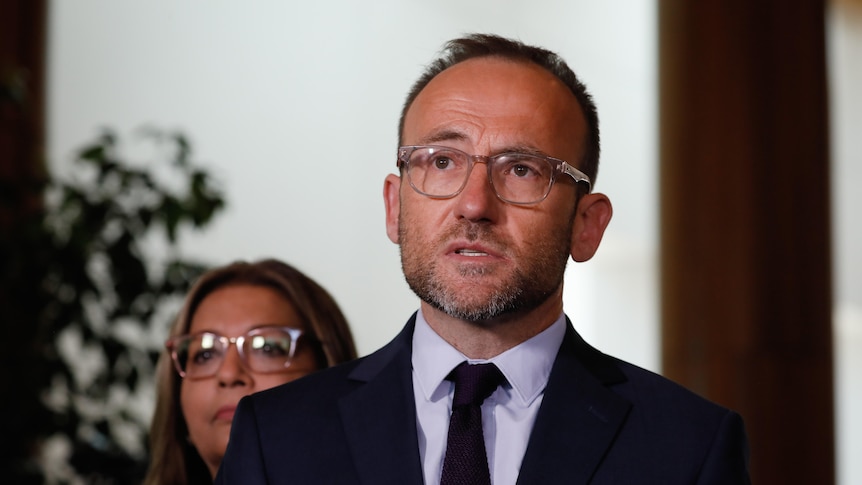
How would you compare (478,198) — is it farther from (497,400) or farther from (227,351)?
(227,351)

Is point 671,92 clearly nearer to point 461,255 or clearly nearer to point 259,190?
point 259,190

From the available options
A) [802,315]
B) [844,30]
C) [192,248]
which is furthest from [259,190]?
[844,30]

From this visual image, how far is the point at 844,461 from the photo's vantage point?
483cm

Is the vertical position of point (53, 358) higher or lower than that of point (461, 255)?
lower

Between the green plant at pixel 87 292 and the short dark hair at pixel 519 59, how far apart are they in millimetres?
1637

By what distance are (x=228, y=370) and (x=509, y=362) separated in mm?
756

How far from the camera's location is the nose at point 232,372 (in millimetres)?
2121

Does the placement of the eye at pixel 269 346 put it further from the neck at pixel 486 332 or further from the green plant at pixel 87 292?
the green plant at pixel 87 292

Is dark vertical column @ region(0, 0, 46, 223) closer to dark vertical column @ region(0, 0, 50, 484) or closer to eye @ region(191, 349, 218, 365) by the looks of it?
dark vertical column @ region(0, 0, 50, 484)

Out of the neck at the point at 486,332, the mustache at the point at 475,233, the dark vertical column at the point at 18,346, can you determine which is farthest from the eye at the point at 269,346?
the dark vertical column at the point at 18,346

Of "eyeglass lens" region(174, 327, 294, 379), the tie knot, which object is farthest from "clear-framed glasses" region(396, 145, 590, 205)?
"eyeglass lens" region(174, 327, 294, 379)

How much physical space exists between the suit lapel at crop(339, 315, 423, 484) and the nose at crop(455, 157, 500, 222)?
0.86ft

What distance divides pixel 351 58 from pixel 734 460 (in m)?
2.86

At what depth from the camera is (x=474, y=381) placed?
1.53m
